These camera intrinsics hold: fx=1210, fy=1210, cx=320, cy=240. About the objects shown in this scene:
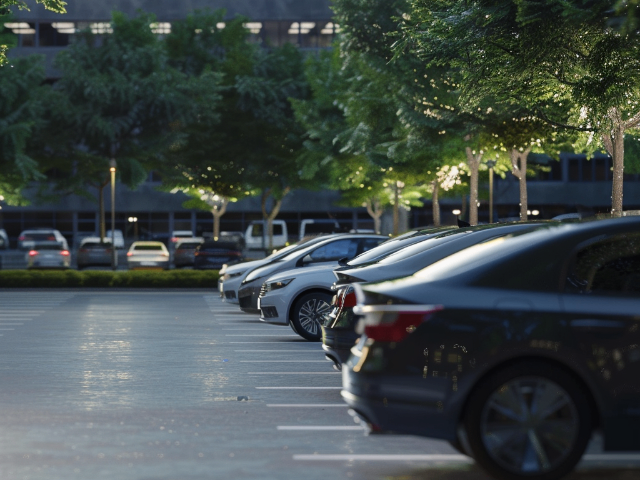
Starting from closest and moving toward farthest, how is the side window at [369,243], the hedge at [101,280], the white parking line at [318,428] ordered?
the white parking line at [318,428] → the side window at [369,243] → the hedge at [101,280]

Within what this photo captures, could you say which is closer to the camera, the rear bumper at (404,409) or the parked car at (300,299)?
the rear bumper at (404,409)

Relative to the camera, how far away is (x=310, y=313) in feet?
60.3

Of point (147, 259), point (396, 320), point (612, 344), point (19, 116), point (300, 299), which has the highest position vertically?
point (19, 116)

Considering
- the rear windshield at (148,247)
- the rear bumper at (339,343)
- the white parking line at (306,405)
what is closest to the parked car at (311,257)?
the rear bumper at (339,343)

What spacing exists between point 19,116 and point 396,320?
3988cm

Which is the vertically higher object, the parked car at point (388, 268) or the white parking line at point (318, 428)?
the parked car at point (388, 268)

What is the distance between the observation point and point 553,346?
747 centimetres

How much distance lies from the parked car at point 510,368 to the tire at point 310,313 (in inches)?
417

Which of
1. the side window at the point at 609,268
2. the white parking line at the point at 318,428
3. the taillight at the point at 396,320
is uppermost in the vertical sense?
the side window at the point at 609,268

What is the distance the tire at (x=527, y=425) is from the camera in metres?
7.46

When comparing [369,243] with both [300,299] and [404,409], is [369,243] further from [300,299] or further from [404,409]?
[404,409]

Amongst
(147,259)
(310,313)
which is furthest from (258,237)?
(310,313)

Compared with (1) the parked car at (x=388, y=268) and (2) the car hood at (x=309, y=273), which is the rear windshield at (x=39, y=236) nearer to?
(2) the car hood at (x=309, y=273)

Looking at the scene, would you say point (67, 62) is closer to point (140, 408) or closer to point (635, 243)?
point (140, 408)
